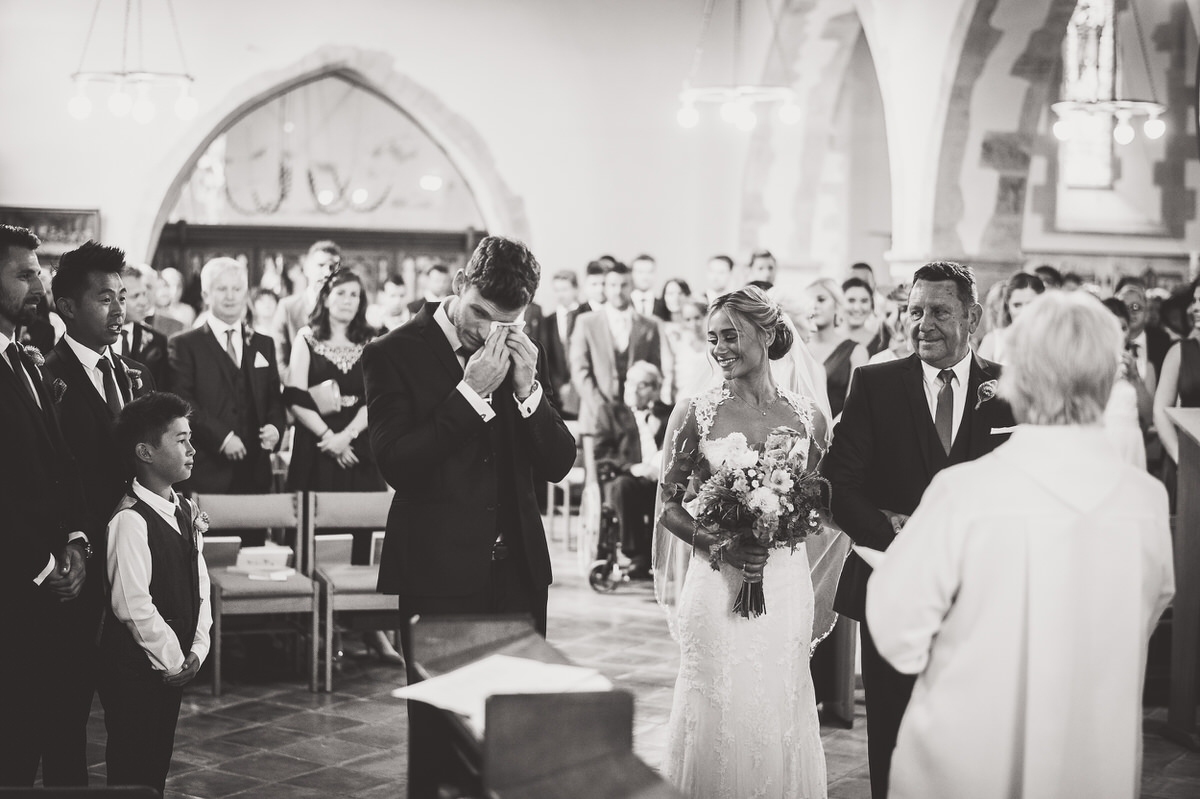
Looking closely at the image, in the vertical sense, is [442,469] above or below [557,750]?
above

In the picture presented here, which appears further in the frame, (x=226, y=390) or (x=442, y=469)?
(x=226, y=390)

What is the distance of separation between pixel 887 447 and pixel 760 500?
0.39 m

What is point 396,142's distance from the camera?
61.2ft

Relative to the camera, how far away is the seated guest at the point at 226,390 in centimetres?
652

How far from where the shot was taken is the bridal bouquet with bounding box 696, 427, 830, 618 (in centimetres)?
395

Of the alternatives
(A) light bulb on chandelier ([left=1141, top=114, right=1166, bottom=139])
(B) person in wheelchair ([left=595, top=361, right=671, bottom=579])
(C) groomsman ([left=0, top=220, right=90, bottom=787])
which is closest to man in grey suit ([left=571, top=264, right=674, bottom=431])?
(B) person in wheelchair ([left=595, top=361, right=671, bottom=579])

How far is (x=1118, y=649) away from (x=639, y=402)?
638 centimetres

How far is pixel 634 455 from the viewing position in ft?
29.7

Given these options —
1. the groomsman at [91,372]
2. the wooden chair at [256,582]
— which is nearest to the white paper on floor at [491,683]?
the groomsman at [91,372]

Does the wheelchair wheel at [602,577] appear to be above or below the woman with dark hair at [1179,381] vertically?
below

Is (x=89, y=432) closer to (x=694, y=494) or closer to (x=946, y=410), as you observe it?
(x=694, y=494)

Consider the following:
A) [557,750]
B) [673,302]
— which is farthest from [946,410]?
[673,302]

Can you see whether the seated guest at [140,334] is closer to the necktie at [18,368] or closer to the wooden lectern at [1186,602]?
the necktie at [18,368]

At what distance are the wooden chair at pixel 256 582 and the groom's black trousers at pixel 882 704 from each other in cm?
300
